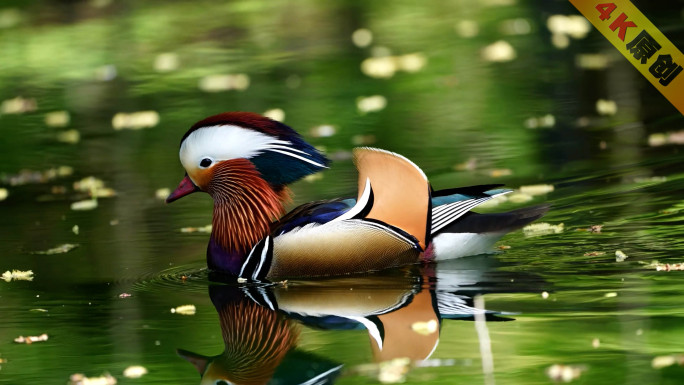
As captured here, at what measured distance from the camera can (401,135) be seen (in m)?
10.2

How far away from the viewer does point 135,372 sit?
5.07 m

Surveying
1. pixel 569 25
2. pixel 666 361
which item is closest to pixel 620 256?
pixel 666 361

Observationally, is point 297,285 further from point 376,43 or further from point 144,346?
point 376,43

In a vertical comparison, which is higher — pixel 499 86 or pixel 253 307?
pixel 499 86

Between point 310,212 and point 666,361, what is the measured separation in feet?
7.50

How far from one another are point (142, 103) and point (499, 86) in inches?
133

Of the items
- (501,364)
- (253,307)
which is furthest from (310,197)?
(501,364)

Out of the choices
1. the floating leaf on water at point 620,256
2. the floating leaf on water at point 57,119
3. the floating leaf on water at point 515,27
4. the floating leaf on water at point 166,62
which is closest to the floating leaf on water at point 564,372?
the floating leaf on water at point 620,256

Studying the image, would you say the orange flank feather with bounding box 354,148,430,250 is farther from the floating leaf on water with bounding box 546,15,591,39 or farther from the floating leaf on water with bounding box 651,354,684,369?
the floating leaf on water with bounding box 546,15,591,39

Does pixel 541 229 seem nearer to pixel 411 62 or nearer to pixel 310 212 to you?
pixel 310 212

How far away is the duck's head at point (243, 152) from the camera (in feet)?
21.5

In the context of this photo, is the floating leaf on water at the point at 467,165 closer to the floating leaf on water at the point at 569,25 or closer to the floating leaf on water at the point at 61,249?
the floating leaf on water at the point at 61,249

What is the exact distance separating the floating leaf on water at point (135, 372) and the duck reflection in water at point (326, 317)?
0.70 feet

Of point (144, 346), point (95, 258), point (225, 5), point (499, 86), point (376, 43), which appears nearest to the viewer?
point (144, 346)
